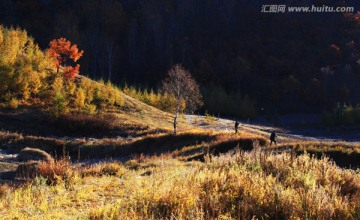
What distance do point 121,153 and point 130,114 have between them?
72.2ft

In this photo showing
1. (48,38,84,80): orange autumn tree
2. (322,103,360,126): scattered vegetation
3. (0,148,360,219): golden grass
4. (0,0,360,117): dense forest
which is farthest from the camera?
(0,0,360,117): dense forest

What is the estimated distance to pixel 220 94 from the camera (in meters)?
91.6

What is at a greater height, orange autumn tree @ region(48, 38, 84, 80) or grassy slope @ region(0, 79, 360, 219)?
orange autumn tree @ region(48, 38, 84, 80)

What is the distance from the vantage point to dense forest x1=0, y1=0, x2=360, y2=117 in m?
104

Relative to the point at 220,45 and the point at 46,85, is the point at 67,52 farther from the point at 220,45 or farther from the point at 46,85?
the point at 220,45

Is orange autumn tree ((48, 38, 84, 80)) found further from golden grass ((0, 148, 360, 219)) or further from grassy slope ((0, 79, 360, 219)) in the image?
golden grass ((0, 148, 360, 219))

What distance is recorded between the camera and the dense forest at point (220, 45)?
10362cm

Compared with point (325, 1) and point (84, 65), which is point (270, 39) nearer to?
point (325, 1)

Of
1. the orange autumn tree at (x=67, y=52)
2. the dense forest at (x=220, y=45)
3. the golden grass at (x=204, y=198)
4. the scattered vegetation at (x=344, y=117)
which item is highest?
the dense forest at (x=220, y=45)

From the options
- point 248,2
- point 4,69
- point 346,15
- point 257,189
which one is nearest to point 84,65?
point 4,69

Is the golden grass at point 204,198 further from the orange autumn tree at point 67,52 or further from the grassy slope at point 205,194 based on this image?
the orange autumn tree at point 67,52

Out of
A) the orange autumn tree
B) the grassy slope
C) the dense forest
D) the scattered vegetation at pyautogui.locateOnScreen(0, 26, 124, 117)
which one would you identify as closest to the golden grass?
the grassy slope

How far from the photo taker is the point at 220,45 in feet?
420

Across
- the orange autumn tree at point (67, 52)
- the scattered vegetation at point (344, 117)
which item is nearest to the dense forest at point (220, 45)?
the scattered vegetation at point (344, 117)
